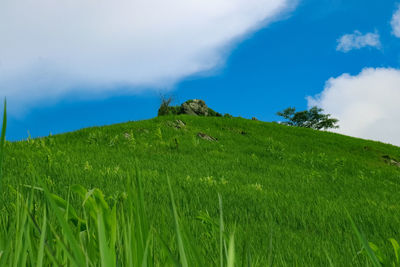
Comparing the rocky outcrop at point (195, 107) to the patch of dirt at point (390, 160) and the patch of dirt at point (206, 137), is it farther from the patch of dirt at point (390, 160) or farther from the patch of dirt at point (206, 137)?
the patch of dirt at point (390, 160)

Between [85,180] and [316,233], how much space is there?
3.84 meters

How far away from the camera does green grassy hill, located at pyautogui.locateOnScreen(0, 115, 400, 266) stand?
9.77 ft

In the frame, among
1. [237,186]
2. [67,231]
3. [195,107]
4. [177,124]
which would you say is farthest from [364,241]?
[195,107]

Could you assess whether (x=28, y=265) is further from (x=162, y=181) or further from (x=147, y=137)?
(x=147, y=137)

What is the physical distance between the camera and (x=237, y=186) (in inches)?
263

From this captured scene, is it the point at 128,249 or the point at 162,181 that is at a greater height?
the point at 162,181

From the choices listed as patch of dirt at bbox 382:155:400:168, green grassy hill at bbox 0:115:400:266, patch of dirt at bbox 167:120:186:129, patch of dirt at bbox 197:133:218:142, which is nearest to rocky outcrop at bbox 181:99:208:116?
green grassy hill at bbox 0:115:400:266

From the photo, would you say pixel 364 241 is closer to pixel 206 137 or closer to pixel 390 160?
pixel 206 137

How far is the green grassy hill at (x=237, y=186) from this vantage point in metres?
2.98

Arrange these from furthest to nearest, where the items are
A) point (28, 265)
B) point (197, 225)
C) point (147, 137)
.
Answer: point (147, 137) < point (197, 225) < point (28, 265)

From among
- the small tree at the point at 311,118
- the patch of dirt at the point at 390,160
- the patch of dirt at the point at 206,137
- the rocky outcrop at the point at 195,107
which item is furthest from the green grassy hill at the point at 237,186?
the small tree at the point at 311,118

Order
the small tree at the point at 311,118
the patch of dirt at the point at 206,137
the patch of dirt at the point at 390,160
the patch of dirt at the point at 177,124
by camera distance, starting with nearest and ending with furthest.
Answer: the patch of dirt at the point at 206,137 → the patch of dirt at the point at 177,124 → the patch of dirt at the point at 390,160 → the small tree at the point at 311,118

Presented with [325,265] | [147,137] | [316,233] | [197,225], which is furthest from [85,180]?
[147,137]

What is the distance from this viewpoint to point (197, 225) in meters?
3.56
